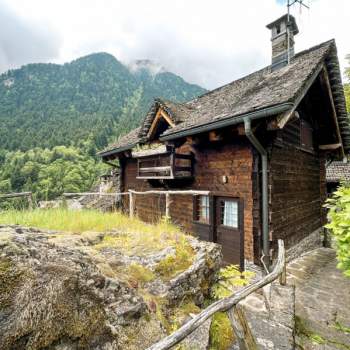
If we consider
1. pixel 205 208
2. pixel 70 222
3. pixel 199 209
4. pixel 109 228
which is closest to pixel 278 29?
pixel 205 208

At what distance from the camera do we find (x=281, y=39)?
9609 millimetres

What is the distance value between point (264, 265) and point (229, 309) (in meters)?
4.46

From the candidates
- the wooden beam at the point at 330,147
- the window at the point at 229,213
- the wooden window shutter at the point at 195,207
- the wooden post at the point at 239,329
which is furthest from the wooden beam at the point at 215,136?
the wooden beam at the point at 330,147

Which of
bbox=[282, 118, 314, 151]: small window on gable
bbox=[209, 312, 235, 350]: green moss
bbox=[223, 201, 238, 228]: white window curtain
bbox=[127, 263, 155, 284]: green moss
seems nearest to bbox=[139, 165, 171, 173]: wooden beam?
bbox=[223, 201, 238, 228]: white window curtain

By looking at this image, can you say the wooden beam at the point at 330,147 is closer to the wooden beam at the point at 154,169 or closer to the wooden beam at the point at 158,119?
the wooden beam at the point at 158,119

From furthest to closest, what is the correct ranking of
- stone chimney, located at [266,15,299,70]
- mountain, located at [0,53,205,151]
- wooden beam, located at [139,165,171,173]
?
mountain, located at [0,53,205,151] < stone chimney, located at [266,15,299,70] < wooden beam, located at [139,165,171,173]

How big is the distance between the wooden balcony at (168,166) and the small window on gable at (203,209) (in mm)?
975

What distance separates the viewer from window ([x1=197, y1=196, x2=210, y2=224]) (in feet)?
26.5

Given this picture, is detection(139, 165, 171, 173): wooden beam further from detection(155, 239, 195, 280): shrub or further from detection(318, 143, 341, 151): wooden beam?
detection(318, 143, 341, 151): wooden beam

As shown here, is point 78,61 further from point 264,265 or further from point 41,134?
point 264,265

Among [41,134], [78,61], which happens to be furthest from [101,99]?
[78,61]

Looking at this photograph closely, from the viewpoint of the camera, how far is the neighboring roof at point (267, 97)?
5.86 meters

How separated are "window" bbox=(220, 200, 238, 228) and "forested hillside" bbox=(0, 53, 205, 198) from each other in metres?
5.36

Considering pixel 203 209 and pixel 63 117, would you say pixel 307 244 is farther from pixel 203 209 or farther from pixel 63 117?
pixel 63 117
